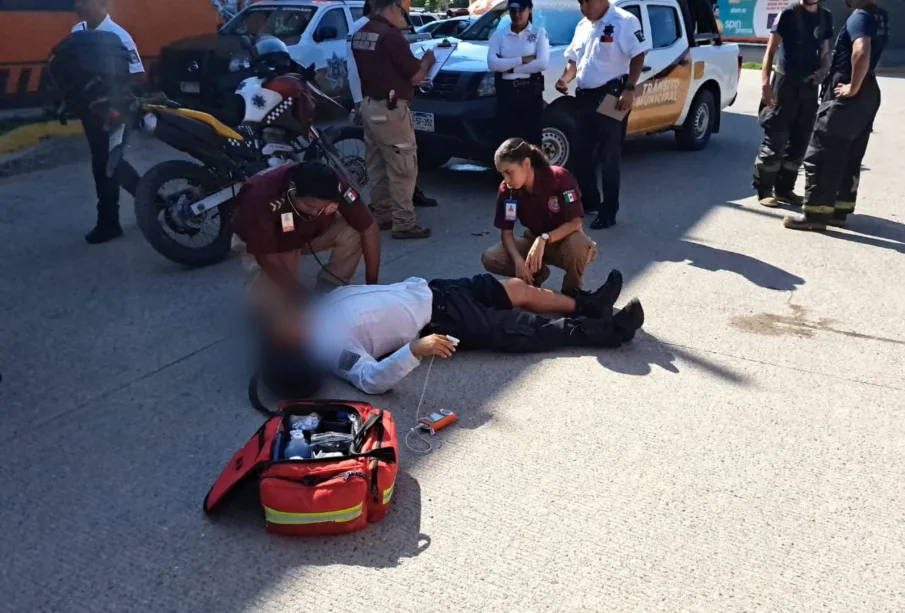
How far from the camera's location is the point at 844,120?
6695 mm

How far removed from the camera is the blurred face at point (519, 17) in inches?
283

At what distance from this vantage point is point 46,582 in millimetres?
2867

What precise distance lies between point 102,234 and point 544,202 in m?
3.66

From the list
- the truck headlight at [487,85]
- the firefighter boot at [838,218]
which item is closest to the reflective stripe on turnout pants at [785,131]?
the firefighter boot at [838,218]

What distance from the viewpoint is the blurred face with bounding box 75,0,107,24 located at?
6.40 m

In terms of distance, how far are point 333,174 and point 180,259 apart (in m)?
2.27

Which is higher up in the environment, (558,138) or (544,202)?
(544,202)

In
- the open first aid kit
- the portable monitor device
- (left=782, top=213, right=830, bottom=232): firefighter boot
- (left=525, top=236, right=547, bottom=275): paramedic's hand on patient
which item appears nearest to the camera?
the open first aid kit

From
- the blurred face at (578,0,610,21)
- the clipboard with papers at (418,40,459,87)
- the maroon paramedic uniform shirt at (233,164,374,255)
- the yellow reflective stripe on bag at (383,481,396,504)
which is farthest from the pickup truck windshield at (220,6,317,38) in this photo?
the yellow reflective stripe on bag at (383,481,396,504)

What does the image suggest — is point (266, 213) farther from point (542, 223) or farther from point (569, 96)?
point (569, 96)

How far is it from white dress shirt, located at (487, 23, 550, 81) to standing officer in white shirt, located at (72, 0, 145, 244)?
2.94 metres

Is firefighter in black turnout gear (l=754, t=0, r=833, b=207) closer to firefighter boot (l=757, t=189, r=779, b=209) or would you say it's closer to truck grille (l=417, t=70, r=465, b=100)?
firefighter boot (l=757, t=189, r=779, b=209)

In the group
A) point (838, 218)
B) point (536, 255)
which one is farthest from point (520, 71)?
point (838, 218)

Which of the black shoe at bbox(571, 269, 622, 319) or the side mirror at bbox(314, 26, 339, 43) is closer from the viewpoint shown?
the black shoe at bbox(571, 269, 622, 319)
